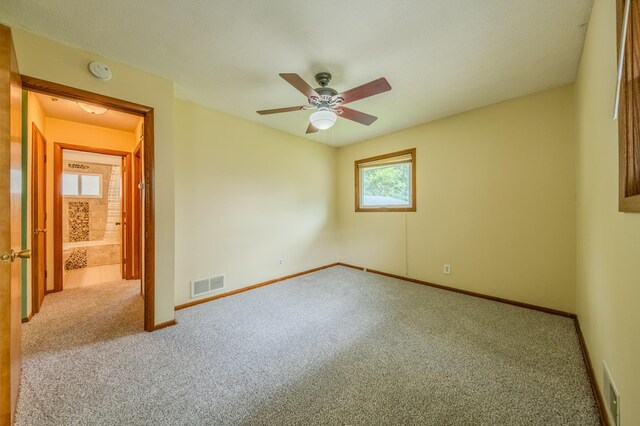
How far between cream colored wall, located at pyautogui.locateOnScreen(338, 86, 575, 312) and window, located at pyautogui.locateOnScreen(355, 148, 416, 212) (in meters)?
0.14

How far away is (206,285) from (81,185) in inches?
198

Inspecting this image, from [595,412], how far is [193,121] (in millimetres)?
4102

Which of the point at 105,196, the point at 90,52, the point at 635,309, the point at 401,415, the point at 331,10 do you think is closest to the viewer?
the point at 635,309

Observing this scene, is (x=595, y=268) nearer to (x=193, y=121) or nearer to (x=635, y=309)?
(x=635, y=309)

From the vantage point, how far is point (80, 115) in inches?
126

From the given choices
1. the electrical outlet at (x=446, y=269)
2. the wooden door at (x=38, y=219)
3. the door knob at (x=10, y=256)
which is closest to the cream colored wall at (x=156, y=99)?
the door knob at (x=10, y=256)

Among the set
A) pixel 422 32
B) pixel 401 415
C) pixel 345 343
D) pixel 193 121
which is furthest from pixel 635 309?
pixel 193 121

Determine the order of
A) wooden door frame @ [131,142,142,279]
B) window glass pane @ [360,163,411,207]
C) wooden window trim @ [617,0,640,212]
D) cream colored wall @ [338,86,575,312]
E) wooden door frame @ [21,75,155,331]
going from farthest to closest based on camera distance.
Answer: window glass pane @ [360,163,411,207] < wooden door frame @ [131,142,142,279] < cream colored wall @ [338,86,575,312] < wooden door frame @ [21,75,155,331] < wooden window trim @ [617,0,640,212]

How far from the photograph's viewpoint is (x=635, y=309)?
0.91 metres

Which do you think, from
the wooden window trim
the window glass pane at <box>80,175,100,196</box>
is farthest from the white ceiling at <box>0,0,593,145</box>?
the window glass pane at <box>80,175,100,196</box>

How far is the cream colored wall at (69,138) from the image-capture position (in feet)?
10.7

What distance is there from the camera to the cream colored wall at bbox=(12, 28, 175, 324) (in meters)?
1.89

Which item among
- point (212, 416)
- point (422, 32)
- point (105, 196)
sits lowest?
point (212, 416)

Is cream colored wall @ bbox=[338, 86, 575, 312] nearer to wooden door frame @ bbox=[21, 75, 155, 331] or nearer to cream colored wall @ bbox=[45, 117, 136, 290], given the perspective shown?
wooden door frame @ bbox=[21, 75, 155, 331]
